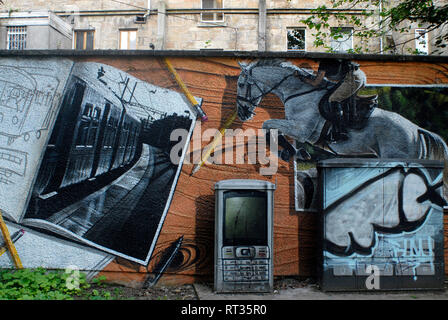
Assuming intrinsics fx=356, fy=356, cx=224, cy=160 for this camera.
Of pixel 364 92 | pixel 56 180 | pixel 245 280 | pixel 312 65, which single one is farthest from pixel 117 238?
pixel 364 92

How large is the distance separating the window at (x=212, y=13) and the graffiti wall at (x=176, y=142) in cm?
1305

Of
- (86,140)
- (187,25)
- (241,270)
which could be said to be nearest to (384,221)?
(241,270)

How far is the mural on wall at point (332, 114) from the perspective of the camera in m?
5.65

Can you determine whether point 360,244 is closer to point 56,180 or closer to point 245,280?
point 245,280

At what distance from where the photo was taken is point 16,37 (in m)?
16.6

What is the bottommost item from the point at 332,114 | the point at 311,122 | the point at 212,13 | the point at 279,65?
the point at 311,122

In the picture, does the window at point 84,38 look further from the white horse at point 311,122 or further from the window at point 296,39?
the white horse at point 311,122

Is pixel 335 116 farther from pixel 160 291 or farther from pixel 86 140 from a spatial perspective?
pixel 86 140

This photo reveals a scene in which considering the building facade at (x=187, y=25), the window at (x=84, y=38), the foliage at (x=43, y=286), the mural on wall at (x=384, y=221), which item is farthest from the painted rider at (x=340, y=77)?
the window at (x=84, y=38)

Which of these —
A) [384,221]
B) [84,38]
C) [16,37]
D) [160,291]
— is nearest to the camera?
[384,221]

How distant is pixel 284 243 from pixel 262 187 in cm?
114

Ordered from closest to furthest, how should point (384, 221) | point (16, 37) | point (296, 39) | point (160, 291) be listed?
point (384, 221)
point (160, 291)
point (16, 37)
point (296, 39)

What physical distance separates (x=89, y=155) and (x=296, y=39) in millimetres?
14433

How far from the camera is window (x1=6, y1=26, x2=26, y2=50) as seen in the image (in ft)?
54.1
